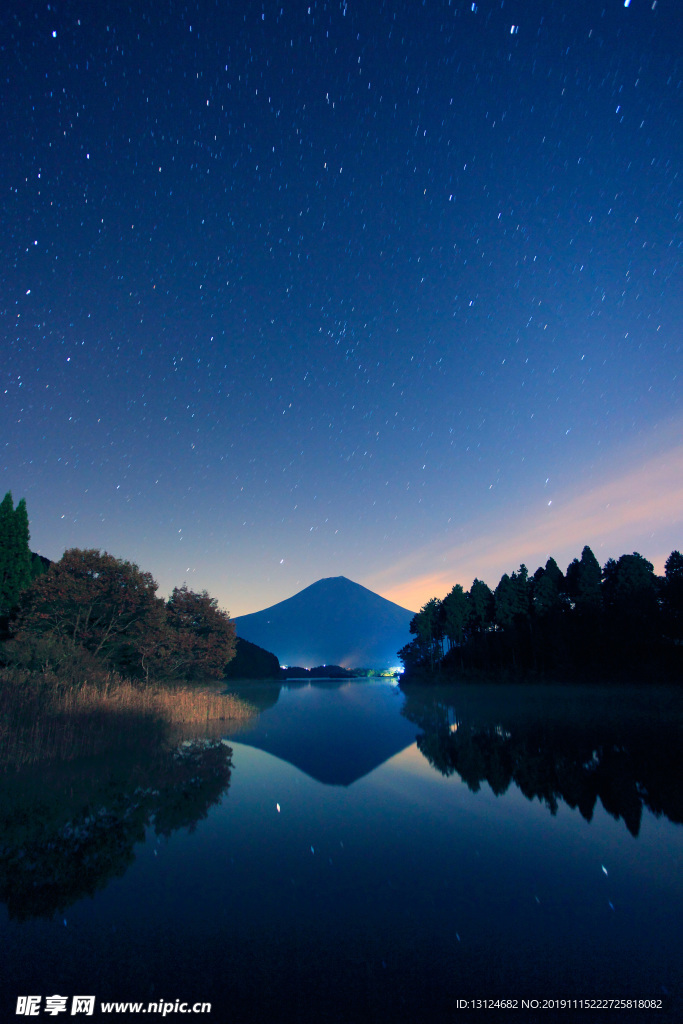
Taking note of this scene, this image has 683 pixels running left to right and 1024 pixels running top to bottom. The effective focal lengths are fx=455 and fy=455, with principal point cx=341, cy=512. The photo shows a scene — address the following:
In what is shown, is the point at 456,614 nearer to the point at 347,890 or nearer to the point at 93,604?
the point at 93,604

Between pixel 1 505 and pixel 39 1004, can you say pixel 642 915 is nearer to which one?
pixel 39 1004

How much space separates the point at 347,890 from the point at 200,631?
35934mm

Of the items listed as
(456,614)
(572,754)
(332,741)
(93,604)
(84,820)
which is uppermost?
(456,614)

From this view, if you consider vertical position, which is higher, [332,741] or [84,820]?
[84,820]

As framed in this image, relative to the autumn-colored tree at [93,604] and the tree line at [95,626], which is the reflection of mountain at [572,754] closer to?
the tree line at [95,626]

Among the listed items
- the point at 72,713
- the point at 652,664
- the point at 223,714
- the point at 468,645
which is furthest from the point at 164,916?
the point at 468,645

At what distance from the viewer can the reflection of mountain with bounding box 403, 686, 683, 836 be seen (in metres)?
10.4

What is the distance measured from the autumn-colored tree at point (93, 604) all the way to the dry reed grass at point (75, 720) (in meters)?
5.89

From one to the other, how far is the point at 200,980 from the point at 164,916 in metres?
1.45

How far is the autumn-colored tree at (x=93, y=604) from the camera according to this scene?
2600 cm

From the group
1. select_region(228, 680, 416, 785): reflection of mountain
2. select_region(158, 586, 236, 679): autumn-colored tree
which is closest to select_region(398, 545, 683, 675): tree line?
select_region(228, 680, 416, 785): reflection of mountain

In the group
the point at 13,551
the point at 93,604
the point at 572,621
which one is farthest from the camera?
the point at 572,621

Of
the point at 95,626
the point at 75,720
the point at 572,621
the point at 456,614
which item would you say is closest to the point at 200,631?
the point at 95,626

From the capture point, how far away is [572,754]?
1506cm
